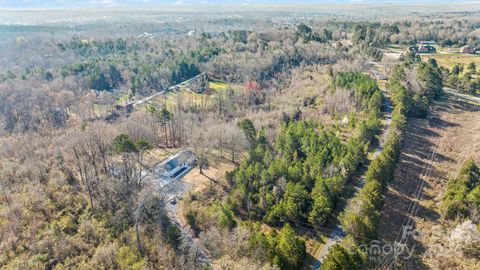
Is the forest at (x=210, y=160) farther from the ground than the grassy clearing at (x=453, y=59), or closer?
closer

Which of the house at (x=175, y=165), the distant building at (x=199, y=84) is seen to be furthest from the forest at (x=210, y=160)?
the house at (x=175, y=165)

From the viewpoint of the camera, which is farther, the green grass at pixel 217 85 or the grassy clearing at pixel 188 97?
the green grass at pixel 217 85

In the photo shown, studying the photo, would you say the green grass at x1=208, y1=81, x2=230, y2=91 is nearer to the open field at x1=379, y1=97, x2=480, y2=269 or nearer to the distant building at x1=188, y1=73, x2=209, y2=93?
the distant building at x1=188, y1=73, x2=209, y2=93

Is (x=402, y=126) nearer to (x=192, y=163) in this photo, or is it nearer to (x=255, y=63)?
(x=192, y=163)

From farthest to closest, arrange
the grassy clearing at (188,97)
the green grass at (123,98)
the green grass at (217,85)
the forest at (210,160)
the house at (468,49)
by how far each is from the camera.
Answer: the house at (468,49) < the green grass at (217,85) < the green grass at (123,98) < the grassy clearing at (188,97) < the forest at (210,160)

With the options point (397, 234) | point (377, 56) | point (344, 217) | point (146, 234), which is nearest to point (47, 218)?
point (146, 234)

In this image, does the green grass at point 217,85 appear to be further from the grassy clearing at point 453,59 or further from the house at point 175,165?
the grassy clearing at point 453,59
